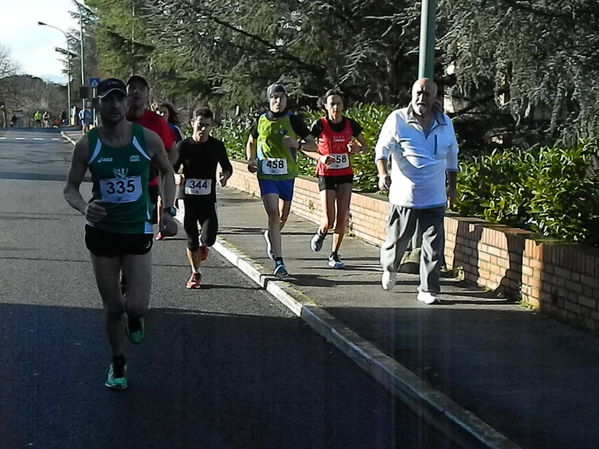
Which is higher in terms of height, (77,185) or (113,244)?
(77,185)

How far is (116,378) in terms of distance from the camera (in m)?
6.37

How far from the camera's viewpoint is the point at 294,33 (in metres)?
19.3

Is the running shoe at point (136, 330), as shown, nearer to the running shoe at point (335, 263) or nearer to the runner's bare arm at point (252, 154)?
the runner's bare arm at point (252, 154)

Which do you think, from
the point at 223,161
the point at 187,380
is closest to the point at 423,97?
the point at 223,161

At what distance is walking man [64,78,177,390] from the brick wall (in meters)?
3.17

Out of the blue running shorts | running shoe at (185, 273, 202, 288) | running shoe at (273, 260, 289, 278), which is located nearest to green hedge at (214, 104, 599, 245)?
the blue running shorts

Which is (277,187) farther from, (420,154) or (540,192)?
(540,192)

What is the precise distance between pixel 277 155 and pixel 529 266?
2965mm

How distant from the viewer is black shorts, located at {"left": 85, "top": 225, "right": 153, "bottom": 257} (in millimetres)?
6285

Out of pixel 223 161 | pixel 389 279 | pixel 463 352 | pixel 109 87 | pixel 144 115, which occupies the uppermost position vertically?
pixel 109 87

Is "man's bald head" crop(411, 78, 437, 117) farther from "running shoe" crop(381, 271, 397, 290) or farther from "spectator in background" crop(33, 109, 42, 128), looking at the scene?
"spectator in background" crop(33, 109, 42, 128)

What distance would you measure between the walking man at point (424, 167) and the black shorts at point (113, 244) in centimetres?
319

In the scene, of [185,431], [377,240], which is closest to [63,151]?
[377,240]

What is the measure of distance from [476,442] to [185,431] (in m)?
1.56
